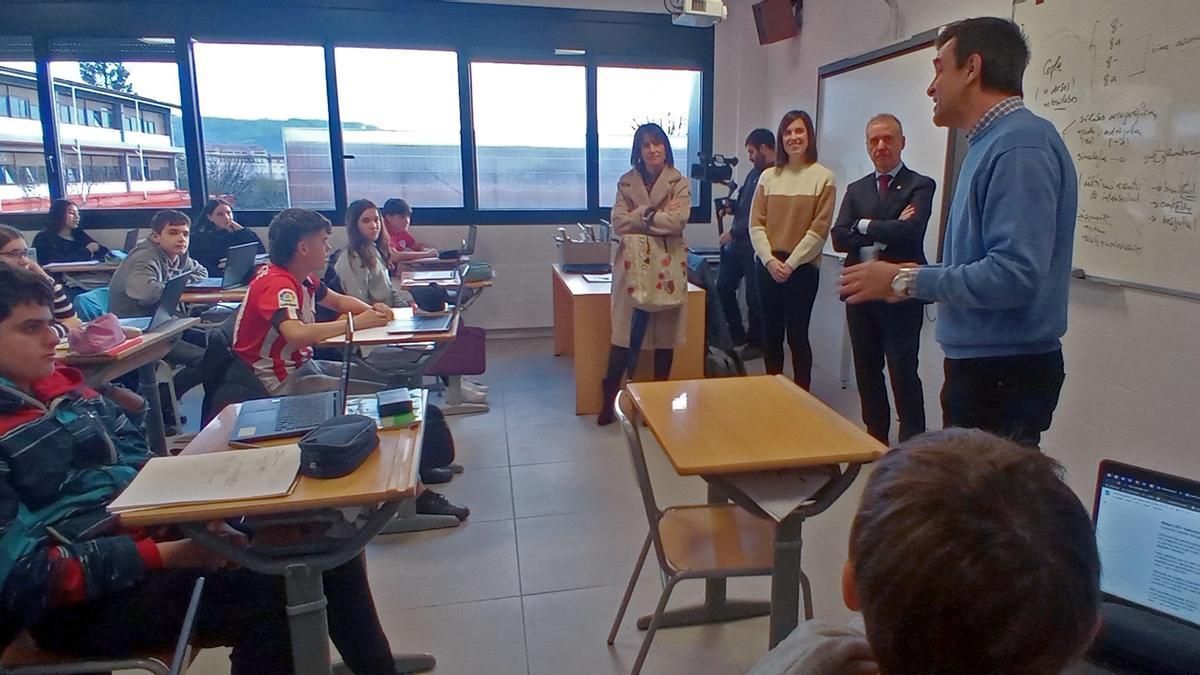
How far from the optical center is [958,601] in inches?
21.5

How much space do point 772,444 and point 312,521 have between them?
0.96m

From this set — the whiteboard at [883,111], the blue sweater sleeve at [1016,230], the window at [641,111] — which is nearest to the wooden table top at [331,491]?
the blue sweater sleeve at [1016,230]

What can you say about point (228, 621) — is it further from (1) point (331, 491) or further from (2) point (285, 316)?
(2) point (285, 316)

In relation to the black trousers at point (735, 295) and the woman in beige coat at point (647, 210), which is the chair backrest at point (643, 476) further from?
the black trousers at point (735, 295)

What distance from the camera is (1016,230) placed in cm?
147

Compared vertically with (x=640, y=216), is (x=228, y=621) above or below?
below

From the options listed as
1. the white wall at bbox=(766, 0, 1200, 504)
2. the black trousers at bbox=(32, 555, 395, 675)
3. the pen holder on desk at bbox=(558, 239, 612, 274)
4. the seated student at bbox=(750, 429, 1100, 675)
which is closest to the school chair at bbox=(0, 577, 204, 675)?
the black trousers at bbox=(32, 555, 395, 675)

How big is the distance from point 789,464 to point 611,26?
4.90 metres

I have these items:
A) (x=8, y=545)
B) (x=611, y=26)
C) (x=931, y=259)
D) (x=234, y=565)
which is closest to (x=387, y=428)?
(x=234, y=565)

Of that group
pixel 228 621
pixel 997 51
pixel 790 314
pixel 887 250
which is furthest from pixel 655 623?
pixel 790 314

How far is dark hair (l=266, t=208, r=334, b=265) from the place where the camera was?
2432mm

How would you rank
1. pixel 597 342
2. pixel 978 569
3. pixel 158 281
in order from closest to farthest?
1. pixel 978 569
2. pixel 158 281
3. pixel 597 342

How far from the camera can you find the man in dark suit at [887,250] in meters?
2.87

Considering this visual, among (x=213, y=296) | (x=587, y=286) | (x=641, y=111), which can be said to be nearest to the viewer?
(x=213, y=296)
